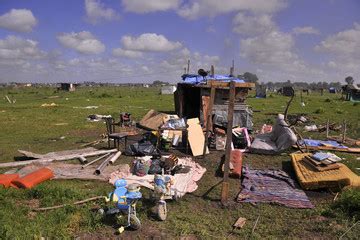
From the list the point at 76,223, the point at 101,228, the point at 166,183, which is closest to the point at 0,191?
the point at 76,223

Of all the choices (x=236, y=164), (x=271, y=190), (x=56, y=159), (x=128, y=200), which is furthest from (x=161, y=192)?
(x=56, y=159)

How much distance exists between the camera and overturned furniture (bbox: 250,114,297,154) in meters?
11.2

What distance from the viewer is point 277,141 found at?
39.2 ft

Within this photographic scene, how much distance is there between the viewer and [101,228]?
5.90 metres

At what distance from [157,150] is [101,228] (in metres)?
5.57

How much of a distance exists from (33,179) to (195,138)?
5.85 m

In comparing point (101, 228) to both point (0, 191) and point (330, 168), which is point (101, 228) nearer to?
point (0, 191)

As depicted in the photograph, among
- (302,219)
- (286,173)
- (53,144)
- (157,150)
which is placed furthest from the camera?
(53,144)

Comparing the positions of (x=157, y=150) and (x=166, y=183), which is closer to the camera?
(x=166, y=183)

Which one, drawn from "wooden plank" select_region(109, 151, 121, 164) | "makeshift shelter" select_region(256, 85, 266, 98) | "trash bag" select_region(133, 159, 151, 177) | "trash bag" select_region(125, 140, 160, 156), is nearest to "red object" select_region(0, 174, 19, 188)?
"wooden plank" select_region(109, 151, 121, 164)

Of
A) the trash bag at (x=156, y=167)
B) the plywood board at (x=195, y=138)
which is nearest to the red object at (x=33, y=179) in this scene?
the trash bag at (x=156, y=167)

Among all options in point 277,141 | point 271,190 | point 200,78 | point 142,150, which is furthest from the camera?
point 200,78

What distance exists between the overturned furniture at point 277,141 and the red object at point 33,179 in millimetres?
7088

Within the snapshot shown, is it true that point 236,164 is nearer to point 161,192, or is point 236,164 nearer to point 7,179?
point 161,192
